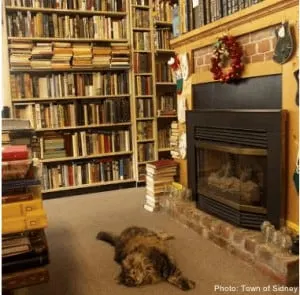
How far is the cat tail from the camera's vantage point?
8.32ft

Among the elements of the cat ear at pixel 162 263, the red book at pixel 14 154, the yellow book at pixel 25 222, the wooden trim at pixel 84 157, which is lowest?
the cat ear at pixel 162 263

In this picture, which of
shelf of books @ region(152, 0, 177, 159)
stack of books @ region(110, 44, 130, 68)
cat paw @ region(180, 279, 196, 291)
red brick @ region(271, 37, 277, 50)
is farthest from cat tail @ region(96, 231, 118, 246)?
stack of books @ region(110, 44, 130, 68)

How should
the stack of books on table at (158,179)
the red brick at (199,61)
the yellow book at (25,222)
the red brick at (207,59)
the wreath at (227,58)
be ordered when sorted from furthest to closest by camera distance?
1. the stack of books on table at (158,179)
2. the red brick at (199,61)
3. the red brick at (207,59)
4. the wreath at (227,58)
5. the yellow book at (25,222)

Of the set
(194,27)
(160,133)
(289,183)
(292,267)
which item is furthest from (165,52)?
(292,267)

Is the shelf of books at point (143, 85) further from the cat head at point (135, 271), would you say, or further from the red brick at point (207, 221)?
the cat head at point (135, 271)

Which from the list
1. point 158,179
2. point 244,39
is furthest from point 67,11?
Answer: point 244,39

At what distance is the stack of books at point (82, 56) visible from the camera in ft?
12.5

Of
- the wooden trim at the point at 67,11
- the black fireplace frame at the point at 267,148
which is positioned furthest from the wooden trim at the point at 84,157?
the black fireplace frame at the point at 267,148

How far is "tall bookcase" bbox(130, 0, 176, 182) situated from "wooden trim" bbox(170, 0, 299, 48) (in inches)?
51.7

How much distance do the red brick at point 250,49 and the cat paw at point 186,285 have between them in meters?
1.49

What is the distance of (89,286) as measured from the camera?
197 cm

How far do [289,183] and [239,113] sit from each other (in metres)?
0.54

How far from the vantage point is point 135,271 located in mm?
1984

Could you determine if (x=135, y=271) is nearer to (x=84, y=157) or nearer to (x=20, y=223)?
(x=20, y=223)
